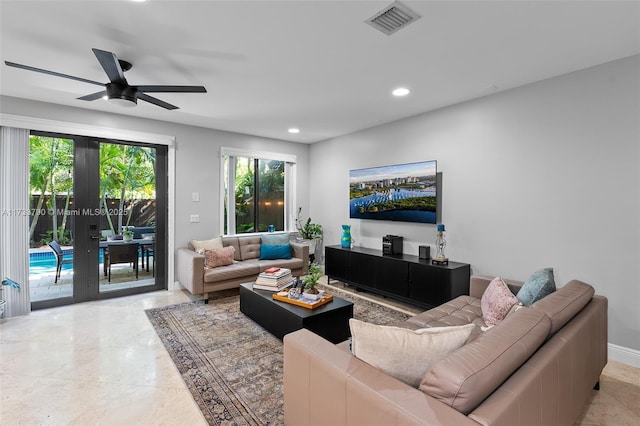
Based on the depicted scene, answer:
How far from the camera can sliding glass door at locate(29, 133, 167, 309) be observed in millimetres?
3881

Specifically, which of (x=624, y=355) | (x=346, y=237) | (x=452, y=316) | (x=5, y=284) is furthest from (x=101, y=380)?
(x=624, y=355)

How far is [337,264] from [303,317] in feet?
7.46

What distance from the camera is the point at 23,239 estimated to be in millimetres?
3680

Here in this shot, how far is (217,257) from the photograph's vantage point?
4395 millimetres

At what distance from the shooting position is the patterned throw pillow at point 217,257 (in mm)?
4352

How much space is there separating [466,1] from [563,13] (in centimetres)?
71

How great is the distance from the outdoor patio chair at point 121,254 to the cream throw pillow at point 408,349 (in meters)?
4.29

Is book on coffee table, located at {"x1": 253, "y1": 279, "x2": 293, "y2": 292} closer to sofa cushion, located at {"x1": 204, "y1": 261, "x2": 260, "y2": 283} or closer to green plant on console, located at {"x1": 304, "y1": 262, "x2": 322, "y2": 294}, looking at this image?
green plant on console, located at {"x1": 304, "y1": 262, "x2": 322, "y2": 294}

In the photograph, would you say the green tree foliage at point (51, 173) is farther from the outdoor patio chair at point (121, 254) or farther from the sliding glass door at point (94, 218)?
the outdoor patio chair at point (121, 254)

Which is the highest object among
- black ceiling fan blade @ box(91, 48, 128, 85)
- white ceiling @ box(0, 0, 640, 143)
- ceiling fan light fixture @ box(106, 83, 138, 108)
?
white ceiling @ box(0, 0, 640, 143)

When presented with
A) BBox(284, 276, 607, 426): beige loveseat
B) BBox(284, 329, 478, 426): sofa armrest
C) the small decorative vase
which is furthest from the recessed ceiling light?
BBox(284, 329, 478, 426): sofa armrest

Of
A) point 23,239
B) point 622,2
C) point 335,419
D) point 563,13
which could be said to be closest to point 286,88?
point 563,13

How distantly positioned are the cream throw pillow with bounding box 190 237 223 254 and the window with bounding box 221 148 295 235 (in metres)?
0.55

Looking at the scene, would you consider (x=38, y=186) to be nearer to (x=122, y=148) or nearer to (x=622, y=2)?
(x=122, y=148)
